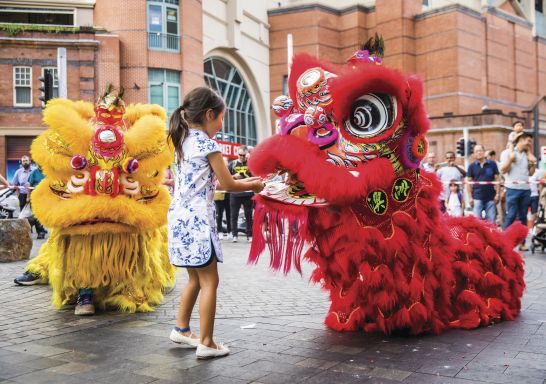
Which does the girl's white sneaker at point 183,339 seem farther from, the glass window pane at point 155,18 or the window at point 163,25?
the glass window pane at point 155,18

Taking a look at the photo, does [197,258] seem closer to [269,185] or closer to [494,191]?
[269,185]

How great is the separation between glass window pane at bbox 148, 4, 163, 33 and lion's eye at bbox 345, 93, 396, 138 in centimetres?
2510

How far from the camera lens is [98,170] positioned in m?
5.09

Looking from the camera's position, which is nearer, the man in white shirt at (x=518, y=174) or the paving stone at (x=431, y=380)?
the paving stone at (x=431, y=380)

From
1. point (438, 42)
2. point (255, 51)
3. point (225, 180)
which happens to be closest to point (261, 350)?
point (225, 180)

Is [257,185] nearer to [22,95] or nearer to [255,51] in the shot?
[22,95]

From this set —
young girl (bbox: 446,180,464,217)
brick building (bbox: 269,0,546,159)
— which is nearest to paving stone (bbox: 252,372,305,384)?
young girl (bbox: 446,180,464,217)

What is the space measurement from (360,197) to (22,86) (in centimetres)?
2526

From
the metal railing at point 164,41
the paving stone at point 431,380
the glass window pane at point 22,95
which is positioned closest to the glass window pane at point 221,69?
the metal railing at point 164,41

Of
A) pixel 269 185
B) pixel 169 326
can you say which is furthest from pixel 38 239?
pixel 269 185

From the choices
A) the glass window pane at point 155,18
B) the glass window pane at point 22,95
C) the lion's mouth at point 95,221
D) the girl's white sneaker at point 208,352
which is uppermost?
the glass window pane at point 155,18

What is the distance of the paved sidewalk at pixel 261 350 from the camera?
11.2ft

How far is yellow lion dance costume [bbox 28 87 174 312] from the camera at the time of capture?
505 cm

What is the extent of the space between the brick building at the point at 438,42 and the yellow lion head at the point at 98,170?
29.7 metres
